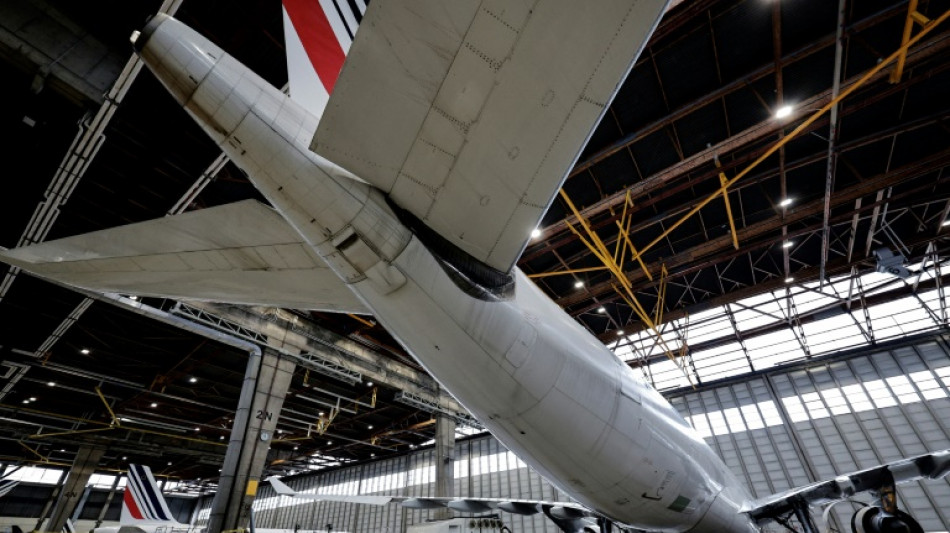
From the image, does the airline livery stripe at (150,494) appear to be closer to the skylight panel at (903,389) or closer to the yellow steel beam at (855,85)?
the yellow steel beam at (855,85)

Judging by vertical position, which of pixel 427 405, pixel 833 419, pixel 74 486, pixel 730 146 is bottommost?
pixel 833 419

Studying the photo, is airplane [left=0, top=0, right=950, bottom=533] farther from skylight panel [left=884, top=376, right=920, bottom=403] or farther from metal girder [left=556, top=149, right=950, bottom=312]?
skylight panel [left=884, top=376, right=920, bottom=403]

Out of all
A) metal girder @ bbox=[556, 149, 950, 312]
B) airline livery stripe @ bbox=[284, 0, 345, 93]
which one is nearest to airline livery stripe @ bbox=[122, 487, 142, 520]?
metal girder @ bbox=[556, 149, 950, 312]

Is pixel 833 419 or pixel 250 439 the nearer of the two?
pixel 250 439

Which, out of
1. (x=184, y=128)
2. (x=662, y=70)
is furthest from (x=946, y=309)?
(x=184, y=128)

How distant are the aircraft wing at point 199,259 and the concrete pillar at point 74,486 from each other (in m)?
34.0

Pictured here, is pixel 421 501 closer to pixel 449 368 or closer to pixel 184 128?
pixel 449 368

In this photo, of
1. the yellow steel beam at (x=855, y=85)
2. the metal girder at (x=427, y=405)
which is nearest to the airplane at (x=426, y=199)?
the yellow steel beam at (x=855, y=85)

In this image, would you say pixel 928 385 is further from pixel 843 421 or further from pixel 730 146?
pixel 730 146

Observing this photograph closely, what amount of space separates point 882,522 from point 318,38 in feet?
28.9

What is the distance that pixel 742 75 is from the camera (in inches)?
363

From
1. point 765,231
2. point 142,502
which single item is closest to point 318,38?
point 765,231

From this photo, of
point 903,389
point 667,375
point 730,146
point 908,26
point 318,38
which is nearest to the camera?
point 318,38

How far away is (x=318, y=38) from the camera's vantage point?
272cm
